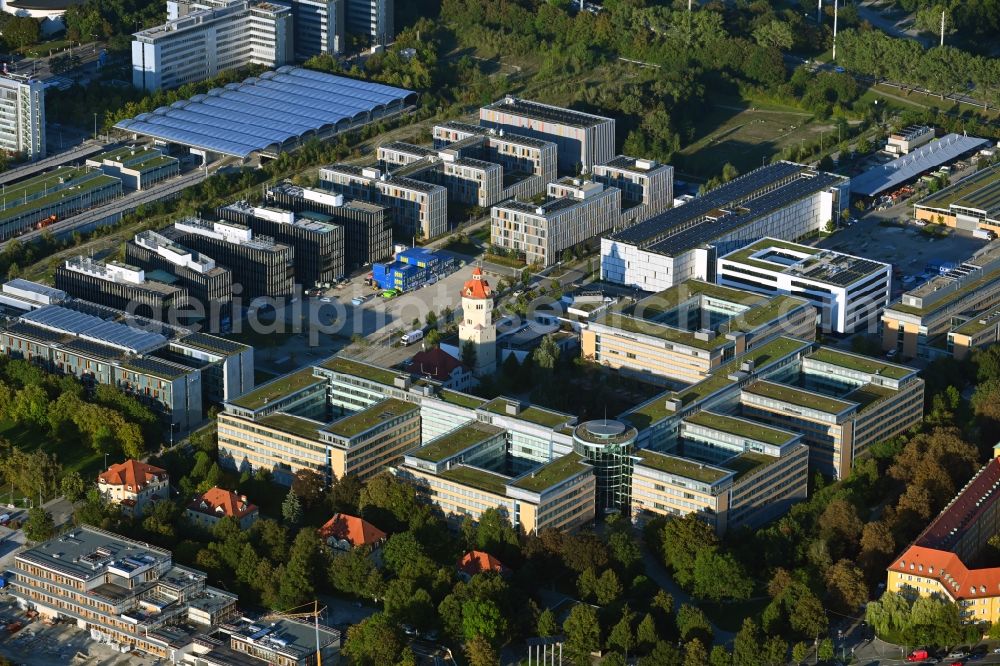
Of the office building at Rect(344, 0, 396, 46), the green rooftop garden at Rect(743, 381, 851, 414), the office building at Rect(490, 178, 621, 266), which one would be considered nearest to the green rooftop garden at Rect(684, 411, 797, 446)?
the green rooftop garden at Rect(743, 381, 851, 414)

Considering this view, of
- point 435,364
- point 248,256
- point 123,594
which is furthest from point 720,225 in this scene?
point 123,594

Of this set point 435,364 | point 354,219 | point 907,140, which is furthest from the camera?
point 907,140

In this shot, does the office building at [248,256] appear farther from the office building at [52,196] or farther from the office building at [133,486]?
the office building at [133,486]

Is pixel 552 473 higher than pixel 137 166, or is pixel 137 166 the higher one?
pixel 137 166

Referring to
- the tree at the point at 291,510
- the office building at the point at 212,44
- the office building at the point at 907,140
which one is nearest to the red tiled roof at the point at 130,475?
the tree at the point at 291,510

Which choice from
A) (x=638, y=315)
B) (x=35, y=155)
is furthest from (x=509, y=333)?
(x=35, y=155)

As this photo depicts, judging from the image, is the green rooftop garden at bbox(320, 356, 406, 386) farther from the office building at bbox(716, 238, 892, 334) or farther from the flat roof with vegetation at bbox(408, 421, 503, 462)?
the office building at bbox(716, 238, 892, 334)

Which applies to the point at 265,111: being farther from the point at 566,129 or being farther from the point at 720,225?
the point at 720,225
